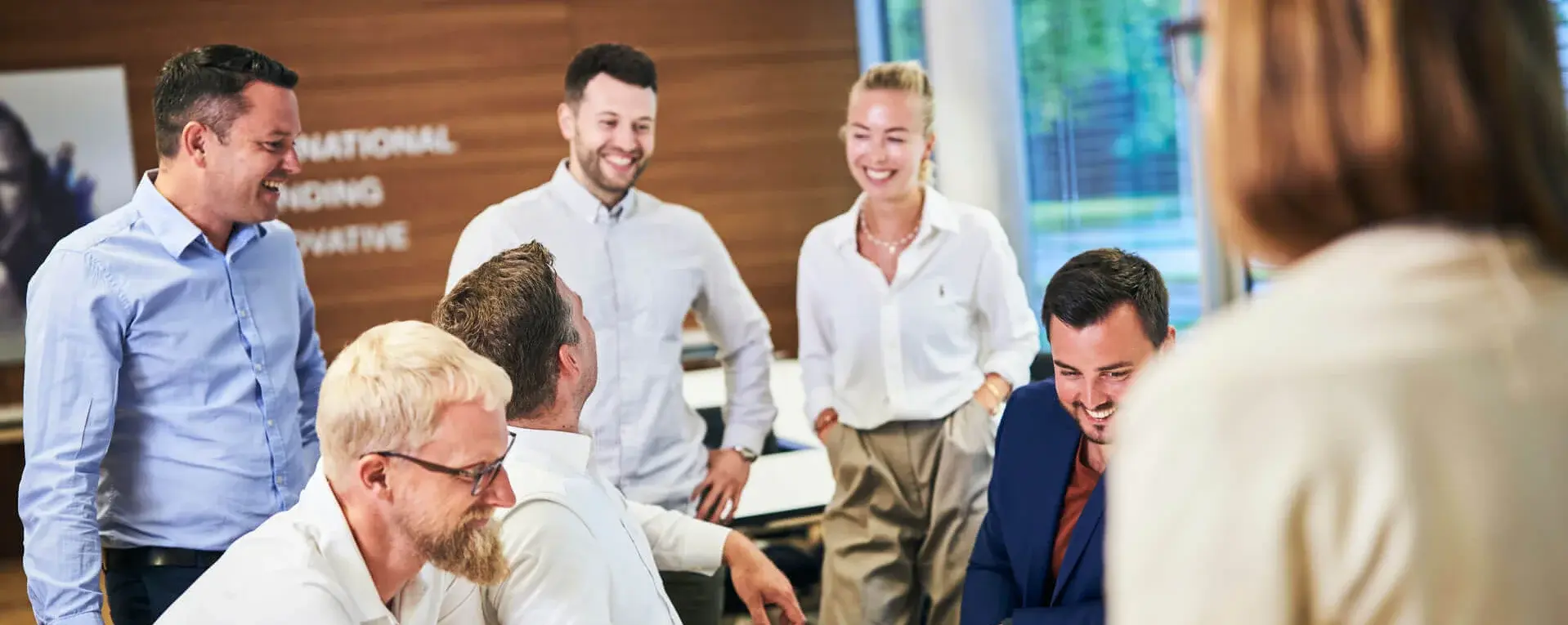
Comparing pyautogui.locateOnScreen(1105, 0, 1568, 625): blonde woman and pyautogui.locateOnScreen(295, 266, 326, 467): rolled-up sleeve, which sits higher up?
pyautogui.locateOnScreen(1105, 0, 1568, 625): blonde woman

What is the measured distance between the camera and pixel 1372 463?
2.06 ft

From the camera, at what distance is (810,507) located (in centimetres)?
379

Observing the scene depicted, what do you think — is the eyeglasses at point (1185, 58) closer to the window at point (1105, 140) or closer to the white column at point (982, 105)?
the window at point (1105, 140)

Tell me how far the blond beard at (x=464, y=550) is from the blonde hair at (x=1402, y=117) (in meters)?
1.21

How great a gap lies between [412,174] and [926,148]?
3397 mm

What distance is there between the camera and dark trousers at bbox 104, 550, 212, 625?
2.48 m

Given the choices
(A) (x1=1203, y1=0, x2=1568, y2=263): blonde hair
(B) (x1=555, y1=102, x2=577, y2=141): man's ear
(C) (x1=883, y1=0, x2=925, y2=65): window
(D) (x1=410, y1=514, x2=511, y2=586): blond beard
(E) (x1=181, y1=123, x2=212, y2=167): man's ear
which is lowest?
(D) (x1=410, y1=514, x2=511, y2=586): blond beard

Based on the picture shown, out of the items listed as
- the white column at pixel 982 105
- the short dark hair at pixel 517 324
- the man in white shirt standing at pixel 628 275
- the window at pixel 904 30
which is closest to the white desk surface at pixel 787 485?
the man in white shirt standing at pixel 628 275

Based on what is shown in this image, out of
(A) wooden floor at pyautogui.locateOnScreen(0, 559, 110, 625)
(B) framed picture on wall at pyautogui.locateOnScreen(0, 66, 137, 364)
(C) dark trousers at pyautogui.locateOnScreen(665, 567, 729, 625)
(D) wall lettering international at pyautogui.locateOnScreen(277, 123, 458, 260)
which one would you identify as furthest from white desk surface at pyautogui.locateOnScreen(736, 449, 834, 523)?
(B) framed picture on wall at pyautogui.locateOnScreen(0, 66, 137, 364)

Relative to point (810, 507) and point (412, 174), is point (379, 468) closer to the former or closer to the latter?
point (810, 507)

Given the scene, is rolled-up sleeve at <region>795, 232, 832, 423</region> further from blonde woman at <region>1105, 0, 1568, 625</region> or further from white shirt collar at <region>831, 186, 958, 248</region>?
blonde woman at <region>1105, 0, 1568, 625</region>

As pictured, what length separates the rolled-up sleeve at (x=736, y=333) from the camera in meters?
3.50

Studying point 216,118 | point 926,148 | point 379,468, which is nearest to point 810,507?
point 926,148

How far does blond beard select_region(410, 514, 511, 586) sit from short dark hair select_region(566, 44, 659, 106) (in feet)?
6.20
